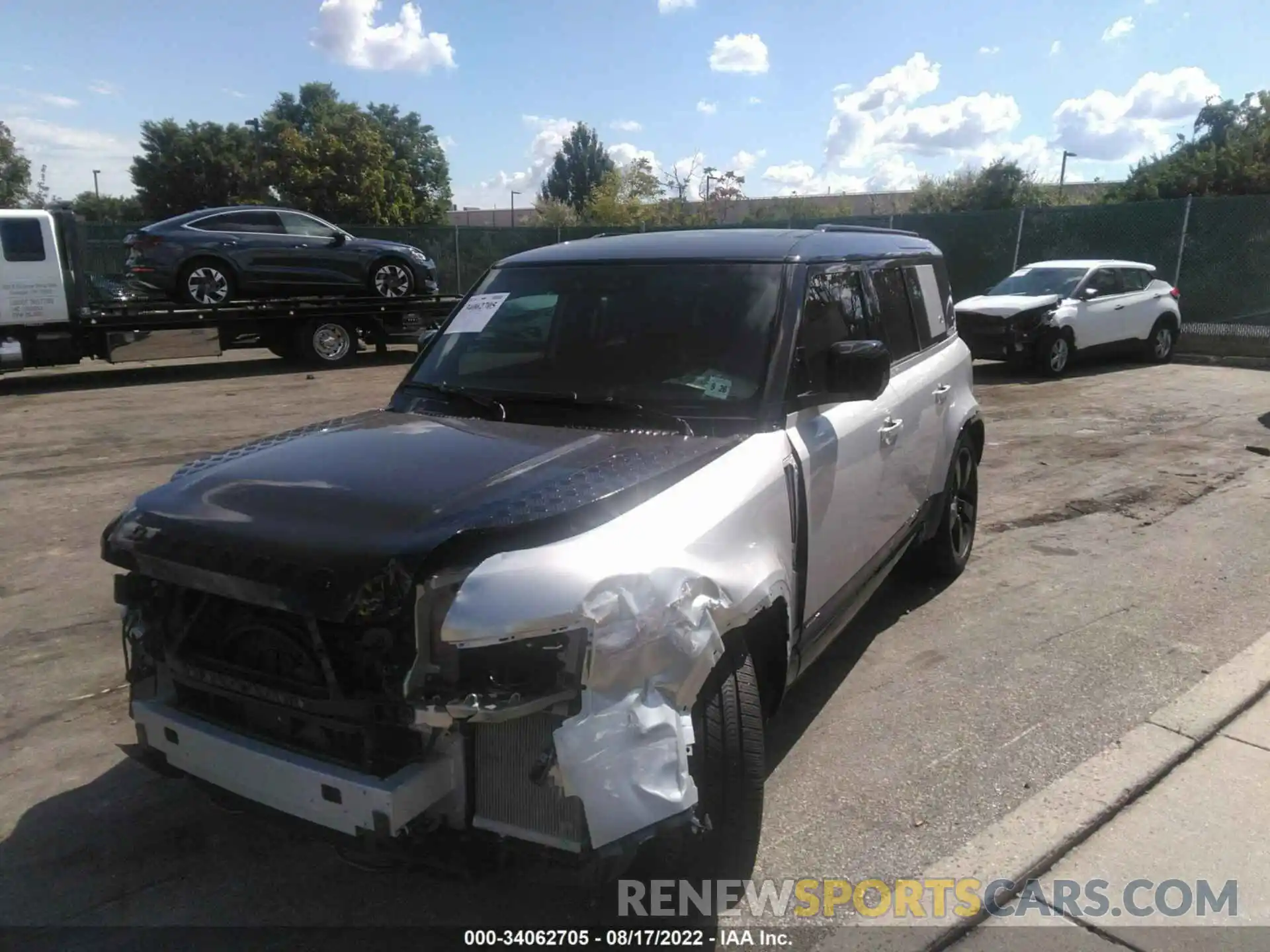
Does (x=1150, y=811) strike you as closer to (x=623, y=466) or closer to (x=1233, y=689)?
(x=1233, y=689)

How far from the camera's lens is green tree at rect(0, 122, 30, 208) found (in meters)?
45.5

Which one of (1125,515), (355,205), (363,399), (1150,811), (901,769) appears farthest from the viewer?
(355,205)

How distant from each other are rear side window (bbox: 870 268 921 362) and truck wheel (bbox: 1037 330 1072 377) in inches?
409

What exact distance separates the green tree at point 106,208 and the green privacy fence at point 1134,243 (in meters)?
59.7

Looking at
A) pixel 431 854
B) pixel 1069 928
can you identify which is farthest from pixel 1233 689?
pixel 431 854

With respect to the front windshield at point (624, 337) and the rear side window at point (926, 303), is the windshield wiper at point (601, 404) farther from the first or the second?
the rear side window at point (926, 303)

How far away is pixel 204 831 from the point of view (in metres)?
3.16

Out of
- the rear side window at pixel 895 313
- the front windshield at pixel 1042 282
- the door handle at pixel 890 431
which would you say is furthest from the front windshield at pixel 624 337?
the front windshield at pixel 1042 282

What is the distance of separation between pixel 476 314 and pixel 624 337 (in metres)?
0.78

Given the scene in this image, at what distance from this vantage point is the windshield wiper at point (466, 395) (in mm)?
3504

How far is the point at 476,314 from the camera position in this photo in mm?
4066

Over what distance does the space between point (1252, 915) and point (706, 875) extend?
5.33ft
